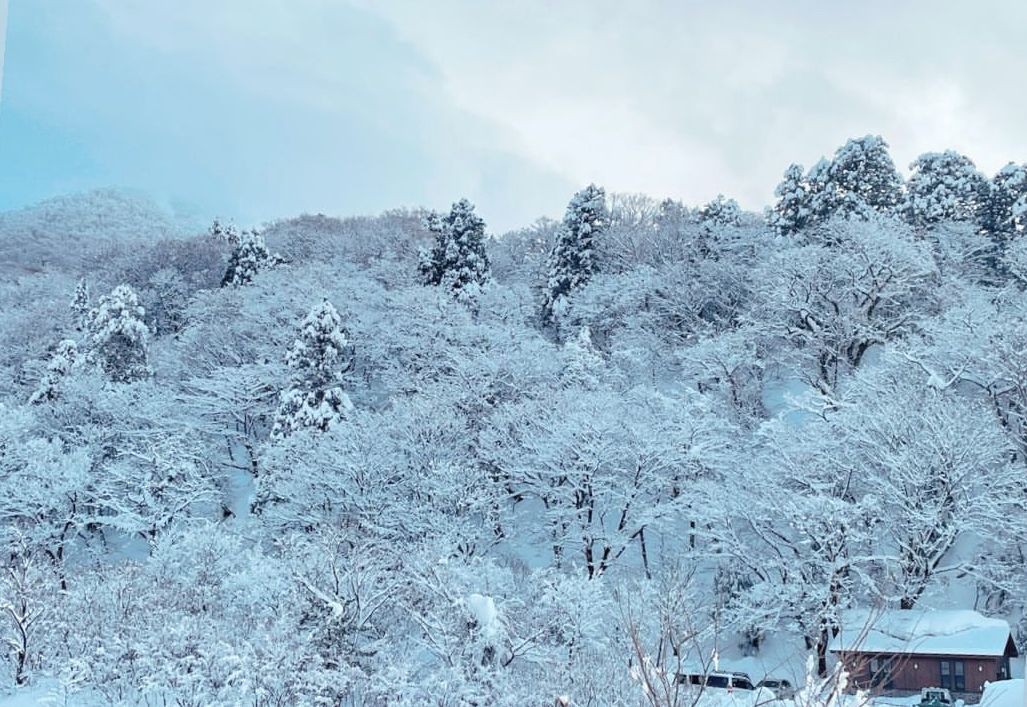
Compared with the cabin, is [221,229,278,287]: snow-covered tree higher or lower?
higher

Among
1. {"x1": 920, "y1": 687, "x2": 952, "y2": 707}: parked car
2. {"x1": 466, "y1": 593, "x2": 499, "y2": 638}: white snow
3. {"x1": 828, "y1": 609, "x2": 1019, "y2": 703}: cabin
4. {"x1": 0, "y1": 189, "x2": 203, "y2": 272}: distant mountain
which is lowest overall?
{"x1": 920, "y1": 687, "x2": 952, "y2": 707}: parked car

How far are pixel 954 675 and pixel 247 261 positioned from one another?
1219 inches

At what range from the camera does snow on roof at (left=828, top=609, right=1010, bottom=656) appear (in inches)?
594

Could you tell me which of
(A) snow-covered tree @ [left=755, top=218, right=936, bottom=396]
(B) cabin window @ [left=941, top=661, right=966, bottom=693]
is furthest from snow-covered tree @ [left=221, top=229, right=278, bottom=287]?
(B) cabin window @ [left=941, top=661, right=966, bottom=693]

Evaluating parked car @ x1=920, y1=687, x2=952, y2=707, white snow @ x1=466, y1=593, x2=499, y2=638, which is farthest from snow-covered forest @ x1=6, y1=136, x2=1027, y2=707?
parked car @ x1=920, y1=687, x2=952, y2=707

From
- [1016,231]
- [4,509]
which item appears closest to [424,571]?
[4,509]

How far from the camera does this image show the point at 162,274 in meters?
41.7

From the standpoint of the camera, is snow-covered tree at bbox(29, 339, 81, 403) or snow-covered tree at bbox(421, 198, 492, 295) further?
snow-covered tree at bbox(421, 198, 492, 295)

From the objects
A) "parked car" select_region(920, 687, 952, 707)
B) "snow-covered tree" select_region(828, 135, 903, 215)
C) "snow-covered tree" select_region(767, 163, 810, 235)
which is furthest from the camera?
"snow-covered tree" select_region(767, 163, 810, 235)

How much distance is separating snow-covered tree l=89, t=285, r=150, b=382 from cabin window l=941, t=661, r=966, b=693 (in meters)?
25.3

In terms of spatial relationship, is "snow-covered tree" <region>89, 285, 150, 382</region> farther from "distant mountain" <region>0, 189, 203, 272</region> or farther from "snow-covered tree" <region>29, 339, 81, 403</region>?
"distant mountain" <region>0, 189, 203, 272</region>

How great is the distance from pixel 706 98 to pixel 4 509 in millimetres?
22787

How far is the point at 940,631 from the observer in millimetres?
15703

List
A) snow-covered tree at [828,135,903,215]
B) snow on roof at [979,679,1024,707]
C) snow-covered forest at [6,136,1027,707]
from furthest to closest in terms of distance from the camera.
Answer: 1. snow-covered tree at [828,135,903,215]
2. snow-covered forest at [6,136,1027,707]
3. snow on roof at [979,679,1024,707]
